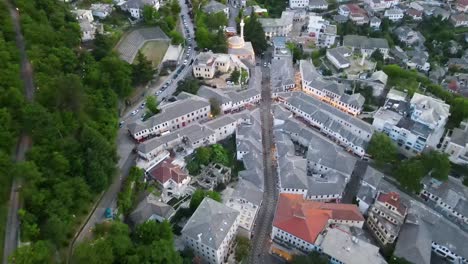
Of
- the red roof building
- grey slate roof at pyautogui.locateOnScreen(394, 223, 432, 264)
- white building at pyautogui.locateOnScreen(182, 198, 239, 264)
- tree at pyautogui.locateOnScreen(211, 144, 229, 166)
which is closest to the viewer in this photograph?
white building at pyautogui.locateOnScreen(182, 198, 239, 264)

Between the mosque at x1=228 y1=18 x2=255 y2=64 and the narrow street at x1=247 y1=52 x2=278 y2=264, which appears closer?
the narrow street at x1=247 y1=52 x2=278 y2=264

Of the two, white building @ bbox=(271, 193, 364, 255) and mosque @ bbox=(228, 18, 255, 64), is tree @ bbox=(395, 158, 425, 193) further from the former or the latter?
mosque @ bbox=(228, 18, 255, 64)

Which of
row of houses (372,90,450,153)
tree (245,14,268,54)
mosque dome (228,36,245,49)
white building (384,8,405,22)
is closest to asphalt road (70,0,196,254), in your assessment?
mosque dome (228,36,245,49)

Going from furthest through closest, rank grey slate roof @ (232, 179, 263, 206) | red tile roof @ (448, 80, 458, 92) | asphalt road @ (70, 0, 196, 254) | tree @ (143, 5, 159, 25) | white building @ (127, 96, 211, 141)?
red tile roof @ (448, 80, 458, 92)
tree @ (143, 5, 159, 25)
white building @ (127, 96, 211, 141)
grey slate roof @ (232, 179, 263, 206)
asphalt road @ (70, 0, 196, 254)

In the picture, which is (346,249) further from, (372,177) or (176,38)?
(176,38)

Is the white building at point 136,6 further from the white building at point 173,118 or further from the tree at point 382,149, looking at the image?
the tree at point 382,149

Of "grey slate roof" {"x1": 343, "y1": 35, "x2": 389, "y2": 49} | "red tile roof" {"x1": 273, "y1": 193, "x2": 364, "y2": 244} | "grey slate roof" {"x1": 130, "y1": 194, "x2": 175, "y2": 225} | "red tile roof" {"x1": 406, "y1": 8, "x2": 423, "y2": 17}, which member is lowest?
"red tile roof" {"x1": 273, "y1": 193, "x2": 364, "y2": 244}

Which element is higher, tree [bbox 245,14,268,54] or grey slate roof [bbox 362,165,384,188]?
tree [bbox 245,14,268,54]
